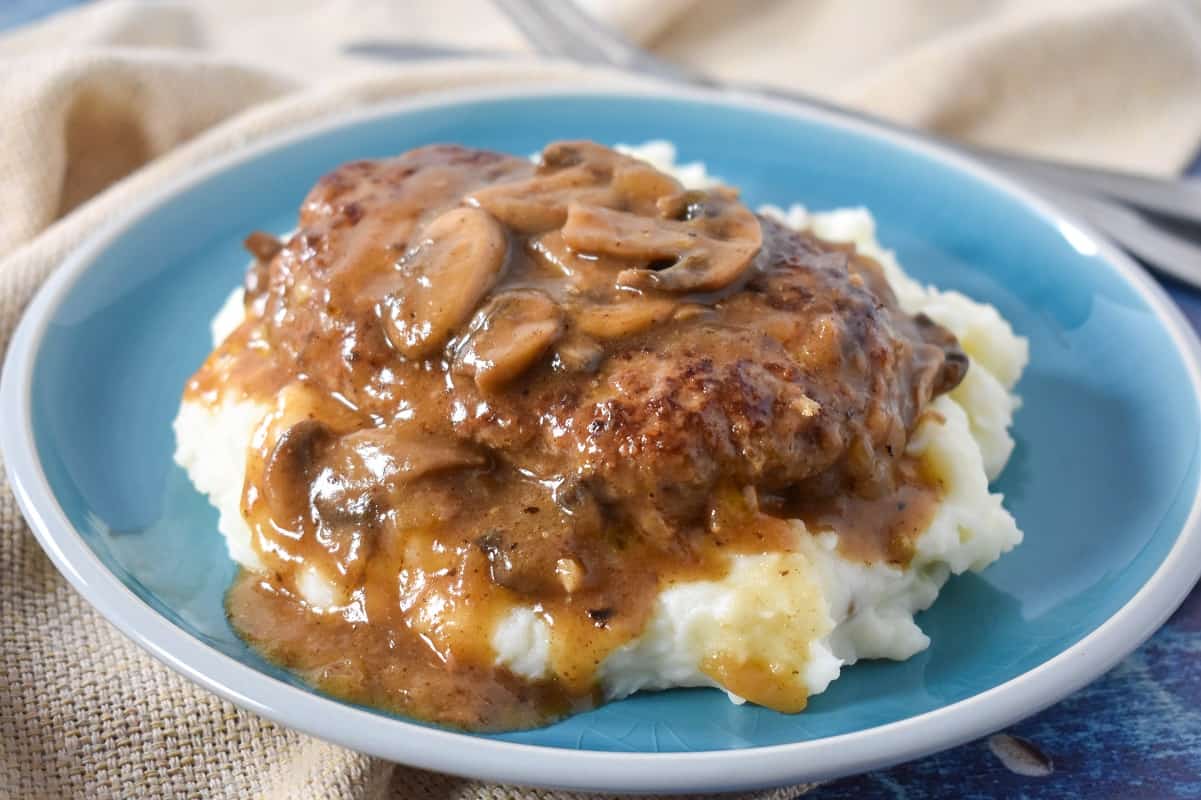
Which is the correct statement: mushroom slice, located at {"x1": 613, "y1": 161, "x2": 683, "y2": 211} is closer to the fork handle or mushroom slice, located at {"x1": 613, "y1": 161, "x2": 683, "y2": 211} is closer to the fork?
the fork

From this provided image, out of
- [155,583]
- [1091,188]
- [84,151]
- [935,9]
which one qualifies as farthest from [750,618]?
[935,9]

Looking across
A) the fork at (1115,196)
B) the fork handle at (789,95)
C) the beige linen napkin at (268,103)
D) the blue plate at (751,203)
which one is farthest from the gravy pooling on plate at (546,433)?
the fork handle at (789,95)

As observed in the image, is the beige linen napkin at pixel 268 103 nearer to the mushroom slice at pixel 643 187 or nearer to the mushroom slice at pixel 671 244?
the mushroom slice at pixel 671 244

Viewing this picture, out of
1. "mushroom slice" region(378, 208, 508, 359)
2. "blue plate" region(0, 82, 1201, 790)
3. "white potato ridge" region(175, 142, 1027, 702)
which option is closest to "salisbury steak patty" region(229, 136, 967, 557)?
"mushroom slice" region(378, 208, 508, 359)

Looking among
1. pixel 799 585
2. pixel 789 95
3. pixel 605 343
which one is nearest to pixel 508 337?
pixel 605 343

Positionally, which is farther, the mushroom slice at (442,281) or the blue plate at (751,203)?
the mushroom slice at (442,281)

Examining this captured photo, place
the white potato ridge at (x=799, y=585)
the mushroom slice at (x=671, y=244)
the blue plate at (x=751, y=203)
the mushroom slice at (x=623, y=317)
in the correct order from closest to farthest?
the blue plate at (x=751, y=203) < the white potato ridge at (x=799, y=585) < the mushroom slice at (x=623, y=317) < the mushroom slice at (x=671, y=244)

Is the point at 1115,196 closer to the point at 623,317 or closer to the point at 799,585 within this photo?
the point at 623,317
